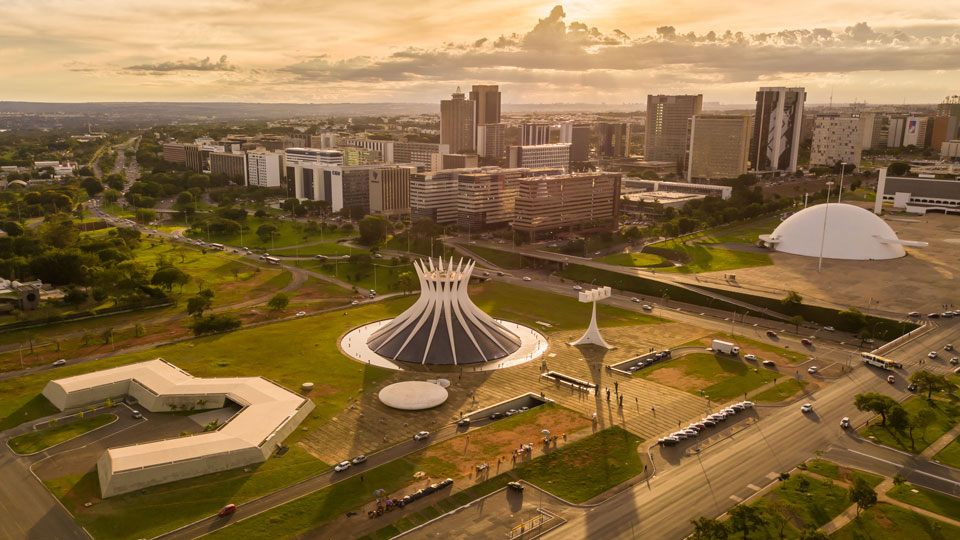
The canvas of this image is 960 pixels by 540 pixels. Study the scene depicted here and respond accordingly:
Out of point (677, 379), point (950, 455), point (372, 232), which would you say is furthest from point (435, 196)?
point (950, 455)

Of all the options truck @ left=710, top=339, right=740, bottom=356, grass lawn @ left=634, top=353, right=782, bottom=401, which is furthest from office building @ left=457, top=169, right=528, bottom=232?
grass lawn @ left=634, top=353, right=782, bottom=401

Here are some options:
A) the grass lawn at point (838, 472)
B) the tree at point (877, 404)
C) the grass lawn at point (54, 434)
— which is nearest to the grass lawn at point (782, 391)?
the tree at point (877, 404)

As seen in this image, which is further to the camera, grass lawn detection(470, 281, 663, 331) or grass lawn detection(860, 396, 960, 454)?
grass lawn detection(470, 281, 663, 331)

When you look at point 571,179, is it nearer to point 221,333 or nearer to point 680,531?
point 221,333

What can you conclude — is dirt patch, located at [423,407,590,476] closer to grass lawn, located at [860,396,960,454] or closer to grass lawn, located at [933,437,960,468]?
grass lawn, located at [860,396,960,454]

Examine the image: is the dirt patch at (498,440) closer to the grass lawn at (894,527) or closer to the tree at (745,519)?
the tree at (745,519)

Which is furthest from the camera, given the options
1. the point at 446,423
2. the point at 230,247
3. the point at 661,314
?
the point at 230,247

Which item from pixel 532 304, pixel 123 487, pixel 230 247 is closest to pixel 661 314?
pixel 532 304
